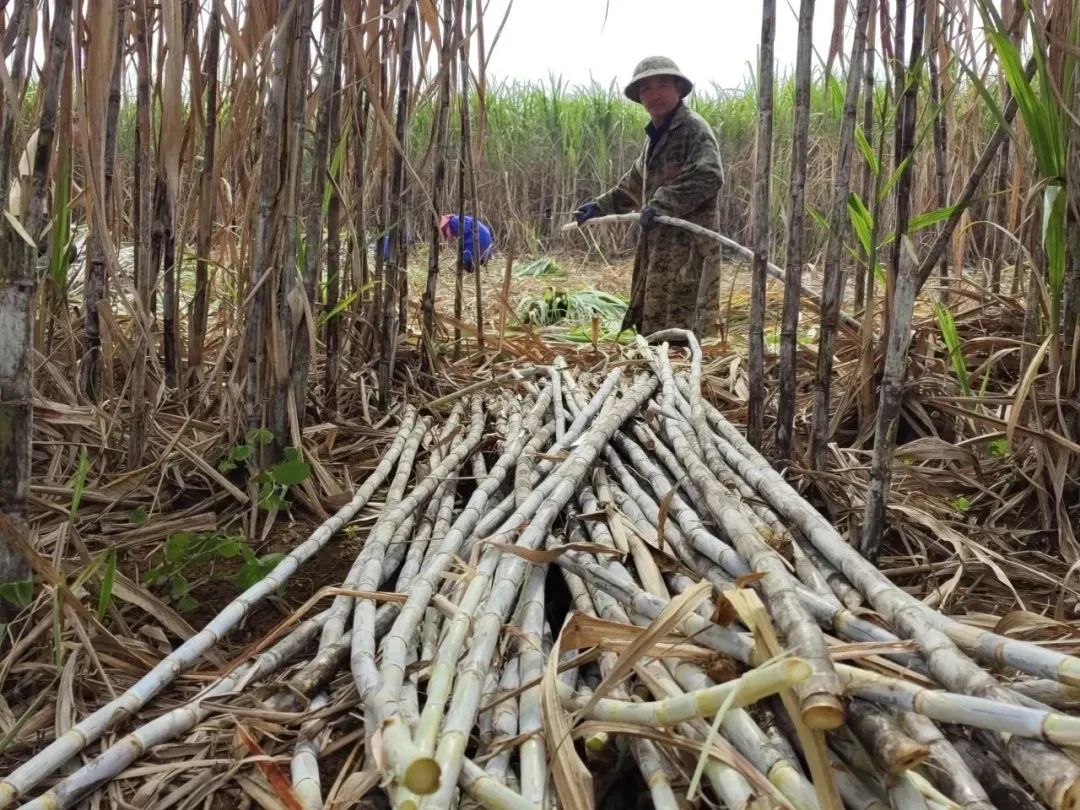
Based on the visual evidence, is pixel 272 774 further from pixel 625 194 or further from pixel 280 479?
pixel 625 194

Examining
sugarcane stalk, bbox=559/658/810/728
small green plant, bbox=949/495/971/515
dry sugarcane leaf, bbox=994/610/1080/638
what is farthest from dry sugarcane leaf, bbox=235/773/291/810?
small green plant, bbox=949/495/971/515

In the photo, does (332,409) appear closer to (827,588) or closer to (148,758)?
(148,758)

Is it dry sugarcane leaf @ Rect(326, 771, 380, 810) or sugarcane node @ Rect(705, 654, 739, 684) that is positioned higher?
sugarcane node @ Rect(705, 654, 739, 684)

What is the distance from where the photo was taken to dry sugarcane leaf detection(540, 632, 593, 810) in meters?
0.86

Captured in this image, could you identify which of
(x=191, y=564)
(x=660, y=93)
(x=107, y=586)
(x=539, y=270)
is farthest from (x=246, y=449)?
(x=539, y=270)

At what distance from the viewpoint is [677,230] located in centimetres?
437

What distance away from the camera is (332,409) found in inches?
93.6

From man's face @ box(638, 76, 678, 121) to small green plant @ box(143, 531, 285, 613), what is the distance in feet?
11.5

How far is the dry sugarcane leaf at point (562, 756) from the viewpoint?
861 mm

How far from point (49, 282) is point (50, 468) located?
0.49 metres

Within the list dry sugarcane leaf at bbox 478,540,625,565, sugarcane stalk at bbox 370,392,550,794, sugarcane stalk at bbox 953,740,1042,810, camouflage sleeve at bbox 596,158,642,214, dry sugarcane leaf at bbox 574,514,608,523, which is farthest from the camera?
camouflage sleeve at bbox 596,158,642,214

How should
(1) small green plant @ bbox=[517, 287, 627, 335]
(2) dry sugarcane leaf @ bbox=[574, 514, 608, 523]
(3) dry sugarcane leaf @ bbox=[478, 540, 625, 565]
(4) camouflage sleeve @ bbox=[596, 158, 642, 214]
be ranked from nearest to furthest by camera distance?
(3) dry sugarcane leaf @ bbox=[478, 540, 625, 565] < (2) dry sugarcane leaf @ bbox=[574, 514, 608, 523] < (1) small green plant @ bbox=[517, 287, 627, 335] < (4) camouflage sleeve @ bbox=[596, 158, 642, 214]

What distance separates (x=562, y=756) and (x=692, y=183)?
12.2 ft

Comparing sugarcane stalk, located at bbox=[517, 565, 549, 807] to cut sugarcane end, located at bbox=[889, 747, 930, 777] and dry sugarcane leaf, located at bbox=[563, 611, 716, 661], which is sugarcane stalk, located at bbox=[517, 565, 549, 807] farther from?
cut sugarcane end, located at bbox=[889, 747, 930, 777]
